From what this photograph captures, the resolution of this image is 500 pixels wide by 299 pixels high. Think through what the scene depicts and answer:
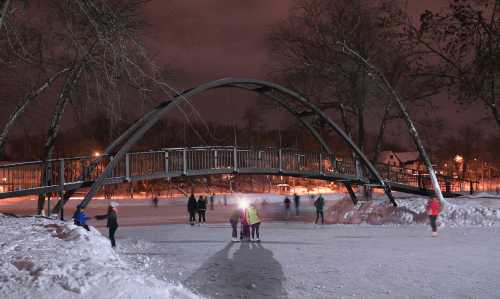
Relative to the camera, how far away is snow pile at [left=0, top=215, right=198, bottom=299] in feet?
26.9

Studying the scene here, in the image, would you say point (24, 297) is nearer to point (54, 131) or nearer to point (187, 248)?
point (187, 248)

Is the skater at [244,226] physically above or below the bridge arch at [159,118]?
below

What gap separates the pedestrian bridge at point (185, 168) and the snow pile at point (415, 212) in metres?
1.80

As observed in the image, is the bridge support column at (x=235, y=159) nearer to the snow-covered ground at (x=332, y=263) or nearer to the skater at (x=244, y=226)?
the snow-covered ground at (x=332, y=263)

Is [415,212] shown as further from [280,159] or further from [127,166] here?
[127,166]

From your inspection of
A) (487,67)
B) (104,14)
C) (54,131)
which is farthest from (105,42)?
(487,67)

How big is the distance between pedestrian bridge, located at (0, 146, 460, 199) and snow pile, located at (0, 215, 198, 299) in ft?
28.9

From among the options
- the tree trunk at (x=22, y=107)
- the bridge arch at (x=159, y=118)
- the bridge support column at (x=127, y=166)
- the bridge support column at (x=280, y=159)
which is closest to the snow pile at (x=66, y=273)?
the bridge arch at (x=159, y=118)

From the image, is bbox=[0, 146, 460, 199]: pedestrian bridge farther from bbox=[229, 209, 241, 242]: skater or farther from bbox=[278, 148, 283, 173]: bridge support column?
bbox=[229, 209, 241, 242]: skater

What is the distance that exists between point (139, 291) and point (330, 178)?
20813 mm

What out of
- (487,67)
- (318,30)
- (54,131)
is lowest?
(54,131)

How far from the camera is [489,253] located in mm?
14711

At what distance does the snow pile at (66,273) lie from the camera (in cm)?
820

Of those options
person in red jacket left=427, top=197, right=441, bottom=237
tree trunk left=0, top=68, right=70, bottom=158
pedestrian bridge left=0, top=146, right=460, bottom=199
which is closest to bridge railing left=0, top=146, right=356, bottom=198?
pedestrian bridge left=0, top=146, right=460, bottom=199
